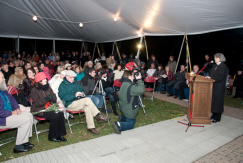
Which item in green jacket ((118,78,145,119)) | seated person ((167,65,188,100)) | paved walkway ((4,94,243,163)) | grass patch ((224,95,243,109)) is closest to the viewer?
paved walkway ((4,94,243,163))

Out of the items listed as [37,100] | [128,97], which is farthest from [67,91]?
[128,97]

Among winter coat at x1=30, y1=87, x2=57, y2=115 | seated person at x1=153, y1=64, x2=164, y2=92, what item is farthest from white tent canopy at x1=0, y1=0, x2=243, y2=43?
winter coat at x1=30, y1=87, x2=57, y2=115

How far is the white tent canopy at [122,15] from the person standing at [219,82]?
5.33 feet

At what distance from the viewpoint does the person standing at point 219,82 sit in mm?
4406

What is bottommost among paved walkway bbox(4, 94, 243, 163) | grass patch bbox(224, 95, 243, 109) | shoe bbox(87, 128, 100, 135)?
paved walkway bbox(4, 94, 243, 163)

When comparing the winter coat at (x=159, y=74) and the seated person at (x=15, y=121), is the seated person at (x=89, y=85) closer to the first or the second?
the seated person at (x=15, y=121)

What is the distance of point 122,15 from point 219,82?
16.2 feet

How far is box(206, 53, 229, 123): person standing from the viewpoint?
14.5 feet

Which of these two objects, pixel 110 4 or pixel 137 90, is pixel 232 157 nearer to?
pixel 137 90

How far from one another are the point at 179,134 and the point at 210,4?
145 inches

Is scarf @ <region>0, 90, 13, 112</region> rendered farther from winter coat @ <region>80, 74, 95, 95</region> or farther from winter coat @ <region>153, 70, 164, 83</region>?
winter coat @ <region>153, 70, 164, 83</region>

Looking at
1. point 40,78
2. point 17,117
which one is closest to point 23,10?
point 40,78

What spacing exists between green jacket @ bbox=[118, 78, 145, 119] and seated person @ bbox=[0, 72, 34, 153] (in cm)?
183

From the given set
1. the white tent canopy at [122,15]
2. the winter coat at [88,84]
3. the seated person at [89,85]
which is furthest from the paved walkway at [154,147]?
the white tent canopy at [122,15]
